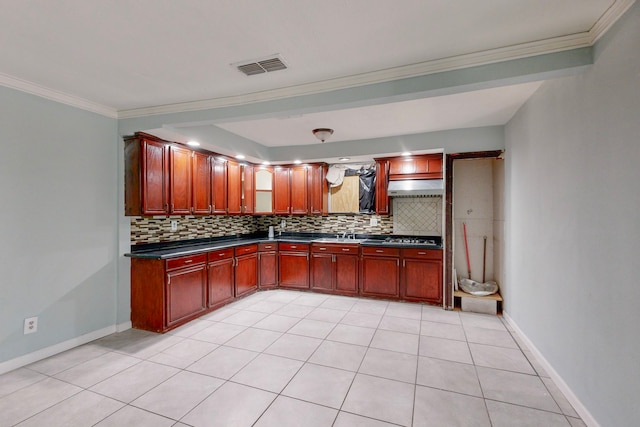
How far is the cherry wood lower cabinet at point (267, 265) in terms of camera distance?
4889mm

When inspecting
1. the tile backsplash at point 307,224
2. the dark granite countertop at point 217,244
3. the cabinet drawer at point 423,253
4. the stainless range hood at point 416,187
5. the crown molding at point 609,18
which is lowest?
the cabinet drawer at point 423,253

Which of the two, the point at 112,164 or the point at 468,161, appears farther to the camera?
the point at 468,161

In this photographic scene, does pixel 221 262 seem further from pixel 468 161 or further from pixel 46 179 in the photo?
pixel 468 161

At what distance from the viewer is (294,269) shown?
4941 mm

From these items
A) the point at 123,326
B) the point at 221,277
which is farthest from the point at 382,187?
the point at 123,326

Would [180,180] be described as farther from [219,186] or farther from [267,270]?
[267,270]

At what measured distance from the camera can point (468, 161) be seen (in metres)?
4.46

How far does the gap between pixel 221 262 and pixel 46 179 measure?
2052 mm

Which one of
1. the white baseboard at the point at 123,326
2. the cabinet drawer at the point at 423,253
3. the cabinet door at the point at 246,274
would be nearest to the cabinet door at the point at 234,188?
the cabinet door at the point at 246,274

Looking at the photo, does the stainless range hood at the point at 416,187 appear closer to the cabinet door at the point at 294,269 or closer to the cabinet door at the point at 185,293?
the cabinet door at the point at 294,269

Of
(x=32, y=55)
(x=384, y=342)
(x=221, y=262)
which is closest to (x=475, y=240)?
(x=384, y=342)

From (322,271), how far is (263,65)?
336cm

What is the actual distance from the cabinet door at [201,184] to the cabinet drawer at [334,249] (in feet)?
5.82

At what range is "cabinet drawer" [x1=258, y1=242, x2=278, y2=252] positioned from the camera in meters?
4.88
